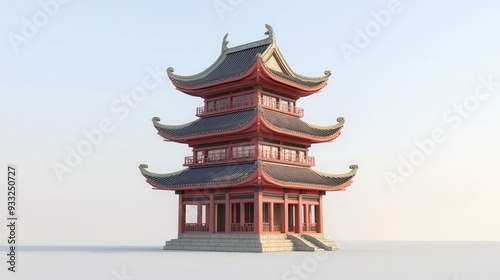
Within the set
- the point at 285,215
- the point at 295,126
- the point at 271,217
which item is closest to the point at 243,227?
the point at 271,217

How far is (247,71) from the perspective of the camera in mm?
43750

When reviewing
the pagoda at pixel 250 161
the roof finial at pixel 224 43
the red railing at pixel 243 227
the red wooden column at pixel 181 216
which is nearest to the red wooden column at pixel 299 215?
the pagoda at pixel 250 161

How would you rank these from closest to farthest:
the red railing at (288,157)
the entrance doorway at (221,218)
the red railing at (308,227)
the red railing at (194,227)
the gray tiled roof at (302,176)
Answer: the gray tiled roof at (302,176) < the red railing at (288,157) < the red railing at (194,227) < the red railing at (308,227) < the entrance doorway at (221,218)

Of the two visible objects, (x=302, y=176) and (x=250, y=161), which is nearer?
(x=250, y=161)

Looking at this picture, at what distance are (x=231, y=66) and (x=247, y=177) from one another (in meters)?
11.3

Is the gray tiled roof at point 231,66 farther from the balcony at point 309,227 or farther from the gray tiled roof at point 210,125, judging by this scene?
the balcony at point 309,227

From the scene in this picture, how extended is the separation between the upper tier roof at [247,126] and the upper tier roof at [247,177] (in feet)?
9.27

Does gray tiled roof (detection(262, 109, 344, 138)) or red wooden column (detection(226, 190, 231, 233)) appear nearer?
red wooden column (detection(226, 190, 231, 233))

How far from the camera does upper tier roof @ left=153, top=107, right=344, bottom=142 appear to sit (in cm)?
4331

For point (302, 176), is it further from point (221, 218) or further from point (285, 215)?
point (221, 218)

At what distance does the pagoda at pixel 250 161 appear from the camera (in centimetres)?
4238

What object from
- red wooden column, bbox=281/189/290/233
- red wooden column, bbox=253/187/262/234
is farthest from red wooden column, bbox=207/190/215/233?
red wooden column, bbox=281/189/290/233

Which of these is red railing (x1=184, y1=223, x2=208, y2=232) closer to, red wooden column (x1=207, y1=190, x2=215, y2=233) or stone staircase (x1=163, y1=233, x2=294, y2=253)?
stone staircase (x1=163, y1=233, x2=294, y2=253)

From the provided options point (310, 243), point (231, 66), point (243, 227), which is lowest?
point (310, 243)
